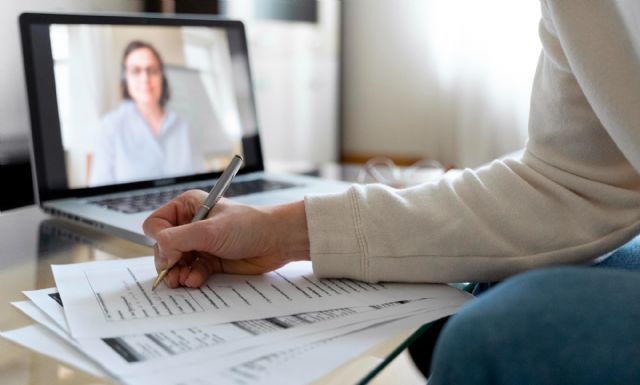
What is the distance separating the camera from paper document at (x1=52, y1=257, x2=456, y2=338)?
0.52 metres

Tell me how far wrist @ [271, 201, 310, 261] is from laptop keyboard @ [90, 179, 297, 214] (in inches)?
7.9

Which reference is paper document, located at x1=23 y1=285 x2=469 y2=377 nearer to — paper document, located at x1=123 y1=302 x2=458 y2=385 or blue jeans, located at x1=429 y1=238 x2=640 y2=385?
paper document, located at x1=123 y1=302 x2=458 y2=385

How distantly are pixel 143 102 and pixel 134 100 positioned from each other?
0.05 ft

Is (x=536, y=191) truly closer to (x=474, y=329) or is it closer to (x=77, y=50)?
(x=474, y=329)

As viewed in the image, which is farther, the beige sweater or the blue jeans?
the beige sweater

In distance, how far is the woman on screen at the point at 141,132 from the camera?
3.17ft

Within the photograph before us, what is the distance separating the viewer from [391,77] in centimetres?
237

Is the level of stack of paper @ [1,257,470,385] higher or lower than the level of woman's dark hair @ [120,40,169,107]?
lower

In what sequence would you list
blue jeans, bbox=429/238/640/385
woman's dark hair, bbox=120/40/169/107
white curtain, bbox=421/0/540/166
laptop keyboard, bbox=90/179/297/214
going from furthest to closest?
white curtain, bbox=421/0/540/166 < woman's dark hair, bbox=120/40/169/107 < laptop keyboard, bbox=90/179/297/214 < blue jeans, bbox=429/238/640/385

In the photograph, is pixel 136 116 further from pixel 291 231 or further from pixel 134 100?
pixel 291 231

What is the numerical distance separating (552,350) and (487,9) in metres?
1.87

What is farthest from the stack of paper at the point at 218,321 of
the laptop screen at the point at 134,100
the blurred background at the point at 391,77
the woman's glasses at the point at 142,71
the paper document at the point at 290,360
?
the blurred background at the point at 391,77

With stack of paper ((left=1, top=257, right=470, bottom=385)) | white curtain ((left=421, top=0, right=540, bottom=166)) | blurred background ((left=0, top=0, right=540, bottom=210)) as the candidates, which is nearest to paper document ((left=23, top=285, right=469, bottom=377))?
stack of paper ((left=1, top=257, right=470, bottom=385))

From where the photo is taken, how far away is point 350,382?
16.6 inches
